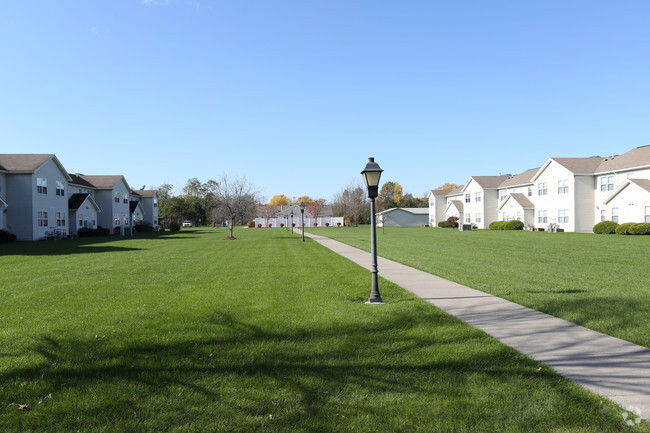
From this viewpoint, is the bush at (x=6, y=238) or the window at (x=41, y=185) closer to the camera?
the bush at (x=6, y=238)

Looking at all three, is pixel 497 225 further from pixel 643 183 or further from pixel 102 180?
pixel 102 180

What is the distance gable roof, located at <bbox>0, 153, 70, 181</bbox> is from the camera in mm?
32075

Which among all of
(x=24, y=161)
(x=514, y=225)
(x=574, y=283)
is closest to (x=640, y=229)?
(x=514, y=225)

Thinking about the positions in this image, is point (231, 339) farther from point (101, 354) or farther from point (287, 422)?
point (287, 422)

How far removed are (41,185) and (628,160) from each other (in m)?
53.2

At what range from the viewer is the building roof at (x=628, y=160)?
35.8 meters

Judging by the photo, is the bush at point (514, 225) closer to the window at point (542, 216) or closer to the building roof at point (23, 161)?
the window at point (542, 216)

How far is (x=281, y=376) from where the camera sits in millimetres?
4492

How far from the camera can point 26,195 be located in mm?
32406

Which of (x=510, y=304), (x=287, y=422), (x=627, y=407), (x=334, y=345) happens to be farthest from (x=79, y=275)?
(x=627, y=407)

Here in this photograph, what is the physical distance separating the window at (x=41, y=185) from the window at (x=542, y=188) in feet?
168

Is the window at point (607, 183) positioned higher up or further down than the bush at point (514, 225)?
higher up

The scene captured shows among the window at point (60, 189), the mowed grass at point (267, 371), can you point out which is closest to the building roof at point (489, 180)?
the window at point (60, 189)

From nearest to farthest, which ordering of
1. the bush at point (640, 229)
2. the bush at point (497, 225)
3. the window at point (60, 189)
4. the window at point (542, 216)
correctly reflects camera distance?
the bush at point (640, 229) < the window at point (60, 189) < the window at point (542, 216) < the bush at point (497, 225)
